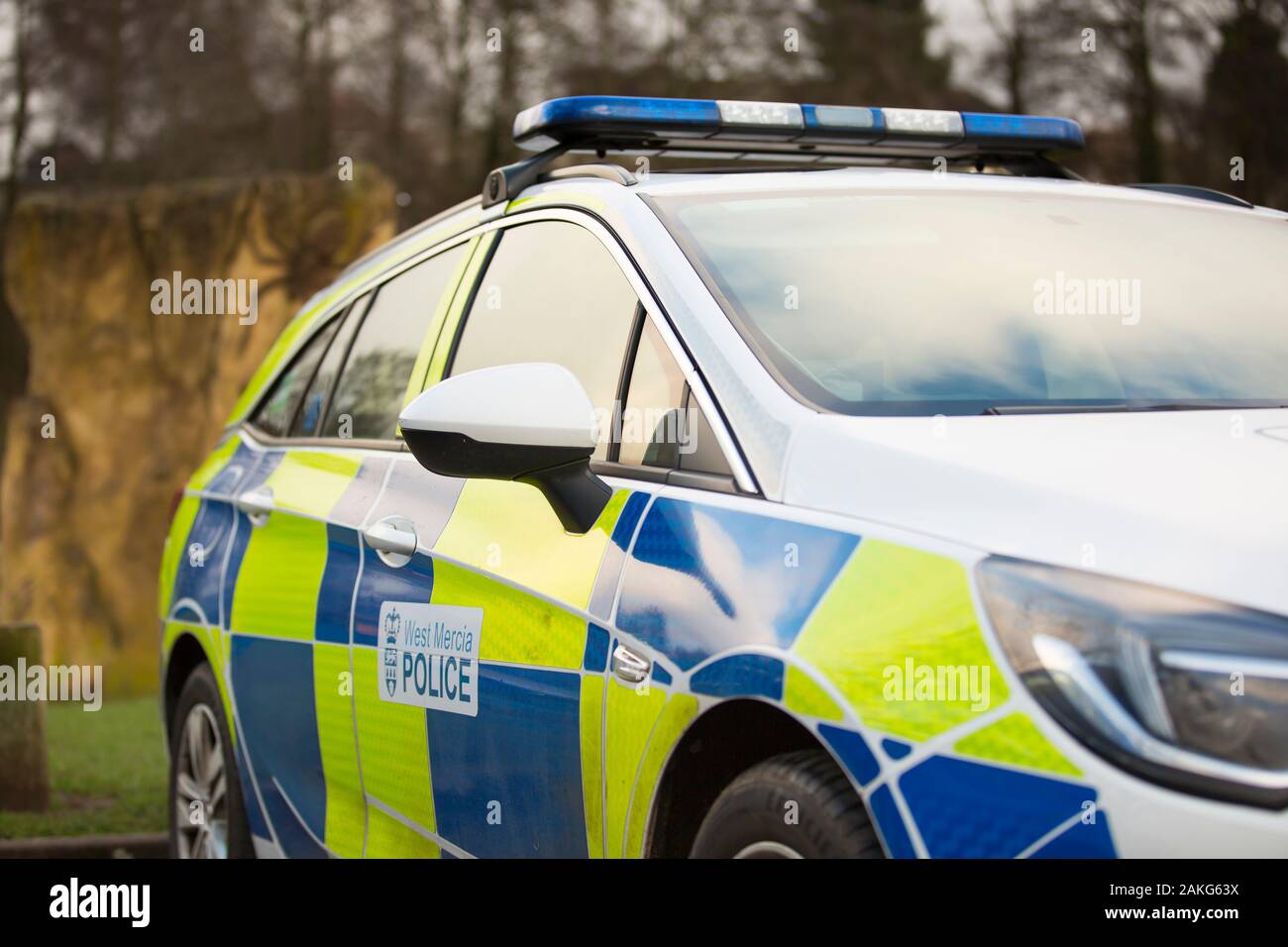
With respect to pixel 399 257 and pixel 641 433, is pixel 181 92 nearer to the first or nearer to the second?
pixel 399 257

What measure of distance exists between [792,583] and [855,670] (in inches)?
8.0

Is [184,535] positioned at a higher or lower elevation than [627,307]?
lower

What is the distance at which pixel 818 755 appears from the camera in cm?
228

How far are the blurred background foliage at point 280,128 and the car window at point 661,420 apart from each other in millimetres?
9621

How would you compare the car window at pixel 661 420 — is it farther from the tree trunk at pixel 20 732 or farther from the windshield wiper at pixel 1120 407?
the tree trunk at pixel 20 732

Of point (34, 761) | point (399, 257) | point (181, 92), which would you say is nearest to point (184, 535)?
point (399, 257)

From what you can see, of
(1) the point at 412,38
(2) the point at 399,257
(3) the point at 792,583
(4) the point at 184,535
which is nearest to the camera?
(3) the point at 792,583

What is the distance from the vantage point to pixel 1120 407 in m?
2.66

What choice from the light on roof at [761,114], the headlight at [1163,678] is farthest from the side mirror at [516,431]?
the light on roof at [761,114]

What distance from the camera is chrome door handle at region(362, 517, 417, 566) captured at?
3438 millimetres

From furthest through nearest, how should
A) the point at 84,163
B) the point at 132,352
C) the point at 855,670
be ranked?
the point at 84,163, the point at 132,352, the point at 855,670

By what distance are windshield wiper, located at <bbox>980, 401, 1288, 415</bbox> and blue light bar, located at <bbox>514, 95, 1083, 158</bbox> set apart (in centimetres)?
131
